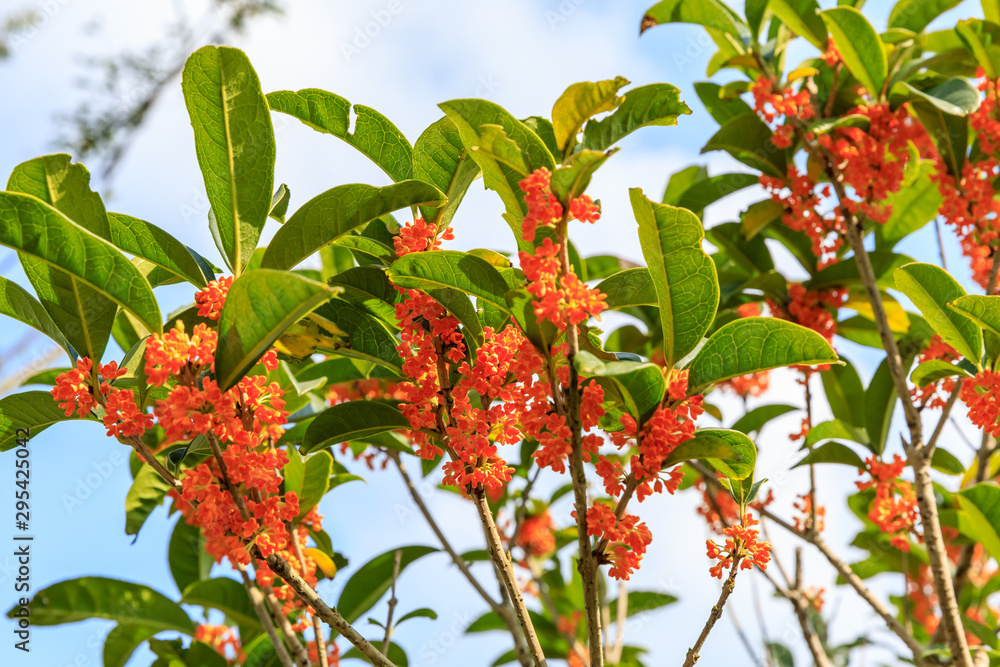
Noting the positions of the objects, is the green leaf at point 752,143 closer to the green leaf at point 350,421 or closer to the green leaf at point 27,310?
the green leaf at point 350,421

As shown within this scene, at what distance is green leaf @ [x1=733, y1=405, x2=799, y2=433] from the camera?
3.37 metres

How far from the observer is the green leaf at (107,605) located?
8.71ft

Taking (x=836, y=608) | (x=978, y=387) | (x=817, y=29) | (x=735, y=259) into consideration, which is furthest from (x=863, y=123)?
(x=836, y=608)

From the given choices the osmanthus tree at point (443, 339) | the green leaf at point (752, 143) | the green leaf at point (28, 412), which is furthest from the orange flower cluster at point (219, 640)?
the green leaf at point (752, 143)

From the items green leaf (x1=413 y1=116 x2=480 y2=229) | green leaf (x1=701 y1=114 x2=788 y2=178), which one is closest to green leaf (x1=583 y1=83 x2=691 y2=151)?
green leaf (x1=413 y1=116 x2=480 y2=229)

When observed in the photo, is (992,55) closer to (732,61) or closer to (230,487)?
(732,61)

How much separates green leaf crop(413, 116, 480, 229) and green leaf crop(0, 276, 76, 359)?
0.85 metres

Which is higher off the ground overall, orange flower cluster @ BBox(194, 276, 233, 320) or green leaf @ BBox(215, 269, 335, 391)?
orange flower cluster @ BBox(194, 276, 233, 320)

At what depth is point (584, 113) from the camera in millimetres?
1451

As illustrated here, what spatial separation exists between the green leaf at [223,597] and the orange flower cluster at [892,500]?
248cm

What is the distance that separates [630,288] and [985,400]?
40.7 inches

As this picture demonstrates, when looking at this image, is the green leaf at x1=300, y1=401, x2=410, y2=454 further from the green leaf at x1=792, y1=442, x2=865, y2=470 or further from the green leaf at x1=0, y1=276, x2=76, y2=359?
the green leaf at x1=792, y1=442, x2=865, y2=470

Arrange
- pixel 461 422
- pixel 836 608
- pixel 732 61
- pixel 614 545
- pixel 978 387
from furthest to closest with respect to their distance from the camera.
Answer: pixel 836 608, pixel 732 61, pixel 978 387, pixel 461 422, pixel 614 545

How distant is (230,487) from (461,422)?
0.47 m
